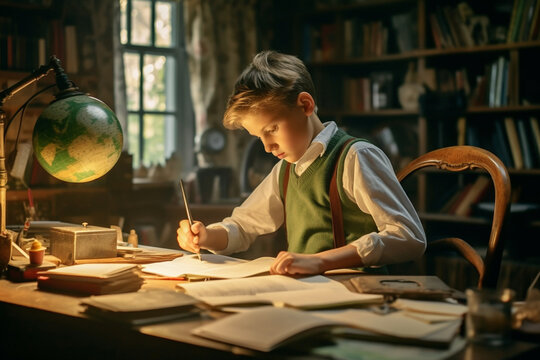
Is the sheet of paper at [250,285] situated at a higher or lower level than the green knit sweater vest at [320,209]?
lower

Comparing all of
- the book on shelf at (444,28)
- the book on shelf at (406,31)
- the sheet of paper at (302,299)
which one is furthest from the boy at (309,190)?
the book on shelf at (406,31)

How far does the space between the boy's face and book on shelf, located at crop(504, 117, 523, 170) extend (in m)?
2.03

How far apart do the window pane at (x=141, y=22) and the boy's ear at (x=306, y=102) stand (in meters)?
2.78

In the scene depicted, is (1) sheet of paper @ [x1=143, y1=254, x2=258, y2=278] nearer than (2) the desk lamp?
Yes

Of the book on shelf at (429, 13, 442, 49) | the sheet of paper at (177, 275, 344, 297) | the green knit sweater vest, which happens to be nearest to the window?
the book on shelf at (429, 13, 442, 49)

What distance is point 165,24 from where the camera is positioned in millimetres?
4629

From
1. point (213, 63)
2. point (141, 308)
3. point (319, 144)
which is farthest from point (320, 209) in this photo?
point (213, 63)

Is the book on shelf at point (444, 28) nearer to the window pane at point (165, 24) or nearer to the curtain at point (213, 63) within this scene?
the curtain at point (213, 63)

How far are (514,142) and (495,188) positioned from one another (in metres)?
2.06

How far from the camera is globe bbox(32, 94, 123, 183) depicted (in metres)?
1.72

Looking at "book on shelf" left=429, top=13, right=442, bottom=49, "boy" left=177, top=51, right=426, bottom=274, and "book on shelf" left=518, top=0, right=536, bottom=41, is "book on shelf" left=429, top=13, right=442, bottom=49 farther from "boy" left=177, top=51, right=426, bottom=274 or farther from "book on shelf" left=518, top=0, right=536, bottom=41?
"boy" left=177, top=51, right=426, bottom=274

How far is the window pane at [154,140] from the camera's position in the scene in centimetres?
456

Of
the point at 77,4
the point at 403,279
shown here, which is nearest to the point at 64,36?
the point at 77,4

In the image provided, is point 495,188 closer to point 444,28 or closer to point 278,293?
point 278,293
